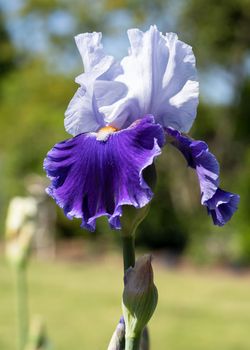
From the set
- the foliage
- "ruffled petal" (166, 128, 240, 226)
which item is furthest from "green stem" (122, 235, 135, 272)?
the foliage

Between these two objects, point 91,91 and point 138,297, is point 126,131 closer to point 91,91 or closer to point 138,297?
point 91,91

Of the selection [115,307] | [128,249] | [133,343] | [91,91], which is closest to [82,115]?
[91,91]

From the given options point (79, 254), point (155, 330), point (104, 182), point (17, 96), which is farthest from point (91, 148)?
point (17, 96)

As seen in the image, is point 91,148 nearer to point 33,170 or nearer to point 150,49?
point 150,49

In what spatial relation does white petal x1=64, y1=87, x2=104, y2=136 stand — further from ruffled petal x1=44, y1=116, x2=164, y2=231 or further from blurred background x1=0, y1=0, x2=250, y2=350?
blurred background x1=0, y1=0, x2=250, y2=350

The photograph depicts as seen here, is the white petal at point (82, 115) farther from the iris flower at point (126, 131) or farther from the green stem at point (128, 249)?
the green stem at point (128, 249)

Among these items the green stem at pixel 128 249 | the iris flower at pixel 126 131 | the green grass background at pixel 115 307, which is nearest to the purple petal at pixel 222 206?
the iris flower at pixel 126 131
